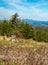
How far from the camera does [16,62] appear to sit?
4.25m

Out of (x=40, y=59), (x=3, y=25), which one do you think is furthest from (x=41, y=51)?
(x=3, y=25)

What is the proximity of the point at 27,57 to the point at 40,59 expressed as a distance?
0.25 metres

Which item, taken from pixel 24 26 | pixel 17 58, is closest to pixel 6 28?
pixel 24 26

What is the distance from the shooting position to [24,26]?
61.1 m

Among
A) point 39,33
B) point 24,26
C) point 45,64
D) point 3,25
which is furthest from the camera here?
point 39,33

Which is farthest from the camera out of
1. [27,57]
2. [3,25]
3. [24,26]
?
[24,26]

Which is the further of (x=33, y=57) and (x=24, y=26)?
(x=24, y=26)

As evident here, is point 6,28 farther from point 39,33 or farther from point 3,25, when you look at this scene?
point 39,33

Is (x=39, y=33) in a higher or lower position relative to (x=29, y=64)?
lower

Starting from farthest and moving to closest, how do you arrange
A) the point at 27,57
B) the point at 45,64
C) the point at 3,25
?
the point at 3,25
the point at 27,57
the point at 45,64

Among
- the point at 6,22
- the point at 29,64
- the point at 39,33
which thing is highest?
the point at 29,64

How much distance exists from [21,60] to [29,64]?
15 centimetres

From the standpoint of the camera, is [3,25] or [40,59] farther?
[3,25]

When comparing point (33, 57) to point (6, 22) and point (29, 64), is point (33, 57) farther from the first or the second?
point (6, 22)
